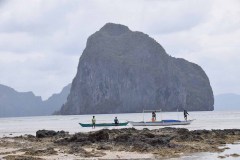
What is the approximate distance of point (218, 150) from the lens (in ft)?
124

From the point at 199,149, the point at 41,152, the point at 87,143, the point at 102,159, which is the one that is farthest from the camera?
the point at 87,143

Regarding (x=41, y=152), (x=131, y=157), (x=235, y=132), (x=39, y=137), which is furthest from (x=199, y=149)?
(x=39, y=137)

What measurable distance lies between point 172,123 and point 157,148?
46242 millimetres

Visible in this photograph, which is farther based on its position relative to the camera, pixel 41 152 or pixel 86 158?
pixel 41 152

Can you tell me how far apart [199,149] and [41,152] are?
12286 mm

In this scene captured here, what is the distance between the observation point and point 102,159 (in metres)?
32.3

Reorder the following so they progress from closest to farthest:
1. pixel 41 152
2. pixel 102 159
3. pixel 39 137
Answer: pixel 102 159 → pixel 41 152 → pixel 39 137

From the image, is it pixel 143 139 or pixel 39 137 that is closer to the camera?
pixel 143 139

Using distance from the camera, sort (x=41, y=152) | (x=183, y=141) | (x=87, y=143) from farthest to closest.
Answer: (x=183, y=141) < (x=87, y=143) < (x=41, y=152)

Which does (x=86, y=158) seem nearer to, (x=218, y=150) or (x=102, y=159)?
(x=102, y=159)

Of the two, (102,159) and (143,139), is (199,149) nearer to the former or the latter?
(143,139)

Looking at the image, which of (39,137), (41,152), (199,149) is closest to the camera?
(41,152)

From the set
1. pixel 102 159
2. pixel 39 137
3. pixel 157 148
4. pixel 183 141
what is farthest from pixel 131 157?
pixel 39 137

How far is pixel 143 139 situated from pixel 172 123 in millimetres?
42970
